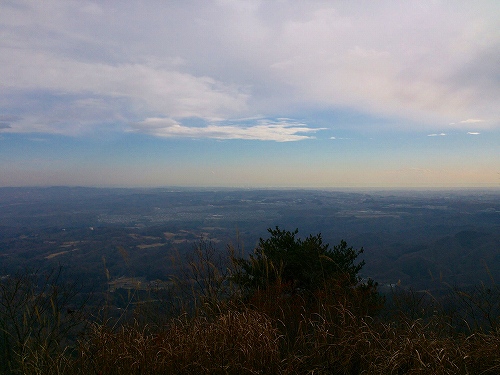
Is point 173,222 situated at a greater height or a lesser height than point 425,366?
lesser

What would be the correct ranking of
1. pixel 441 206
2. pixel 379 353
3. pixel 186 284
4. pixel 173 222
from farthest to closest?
pixel 441 206, pixel 173 222, pixel 186 284, pixel 379 353

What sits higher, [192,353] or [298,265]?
[192,353]

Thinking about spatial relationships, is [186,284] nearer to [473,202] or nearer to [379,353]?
[379,353]

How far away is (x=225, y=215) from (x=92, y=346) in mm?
83521

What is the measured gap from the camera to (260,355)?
10.5 feet

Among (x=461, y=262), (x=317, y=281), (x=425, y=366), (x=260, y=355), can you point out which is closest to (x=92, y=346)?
(x=260, y=355)

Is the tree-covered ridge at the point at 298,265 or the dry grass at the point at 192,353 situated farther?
the tree-covered ridge at the point at 298,265

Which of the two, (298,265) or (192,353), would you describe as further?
(298,265)

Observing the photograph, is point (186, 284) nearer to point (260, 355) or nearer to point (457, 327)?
point (260, 355)

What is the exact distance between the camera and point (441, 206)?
345 feet

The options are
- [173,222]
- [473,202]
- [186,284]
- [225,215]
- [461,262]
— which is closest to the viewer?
[186,284]

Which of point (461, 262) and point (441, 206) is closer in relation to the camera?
point (461, 262)

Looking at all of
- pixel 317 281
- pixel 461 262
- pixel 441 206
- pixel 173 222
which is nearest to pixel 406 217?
pixel 441 206

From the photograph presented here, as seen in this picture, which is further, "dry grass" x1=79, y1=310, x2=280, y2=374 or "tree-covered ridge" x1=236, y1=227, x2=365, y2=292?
"tree-covered ridge" x1=236, y1=227, x2=365, y2=292
